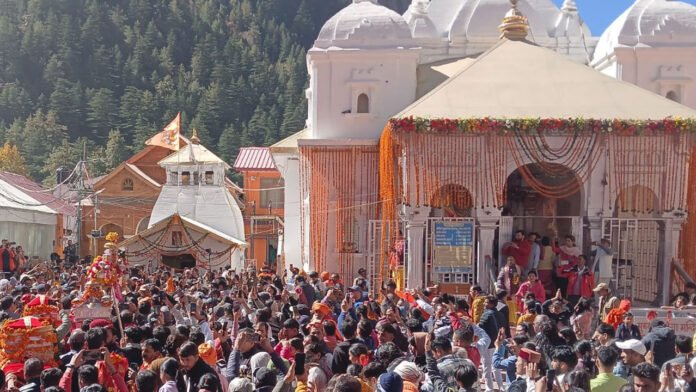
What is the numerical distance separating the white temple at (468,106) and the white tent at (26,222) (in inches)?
545

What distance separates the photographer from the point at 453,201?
2394cm

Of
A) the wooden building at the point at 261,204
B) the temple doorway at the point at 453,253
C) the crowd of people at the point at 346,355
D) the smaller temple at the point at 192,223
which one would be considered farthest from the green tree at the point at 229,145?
the crowd of people at the point at 346,355

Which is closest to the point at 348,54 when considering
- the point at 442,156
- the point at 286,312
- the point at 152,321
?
the point at 442,156

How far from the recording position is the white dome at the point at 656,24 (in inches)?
1061

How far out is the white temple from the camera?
22.7 metres

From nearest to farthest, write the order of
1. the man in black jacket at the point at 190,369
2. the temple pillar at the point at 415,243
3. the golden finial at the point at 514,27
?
1. the man in black jacket at the point at 190,369
2. the temple pillar at the point at 415,243
3. the golden finial at the point at 514,27

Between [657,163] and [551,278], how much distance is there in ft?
11.4

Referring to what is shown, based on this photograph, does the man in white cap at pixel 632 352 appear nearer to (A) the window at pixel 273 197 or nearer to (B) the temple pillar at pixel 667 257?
(B) the temple pillar at pixel 667 257

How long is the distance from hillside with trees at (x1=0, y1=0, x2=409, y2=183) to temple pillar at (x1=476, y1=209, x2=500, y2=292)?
67.9 metres

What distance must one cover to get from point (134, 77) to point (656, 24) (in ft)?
272

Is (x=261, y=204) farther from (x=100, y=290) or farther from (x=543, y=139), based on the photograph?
(x=100, y=290)

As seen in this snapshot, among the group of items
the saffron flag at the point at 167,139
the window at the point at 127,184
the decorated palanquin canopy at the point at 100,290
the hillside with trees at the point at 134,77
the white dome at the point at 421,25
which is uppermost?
the hillside with trees at the point at 134,77

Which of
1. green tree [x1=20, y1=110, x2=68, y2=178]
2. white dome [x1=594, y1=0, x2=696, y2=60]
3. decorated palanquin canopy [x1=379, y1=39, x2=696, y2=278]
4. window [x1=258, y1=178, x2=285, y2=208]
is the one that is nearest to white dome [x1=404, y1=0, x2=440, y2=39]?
white dome [x1=594, y1=0, x2=696, y2=60]

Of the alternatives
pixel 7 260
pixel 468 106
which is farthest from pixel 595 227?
pixel 7 260
